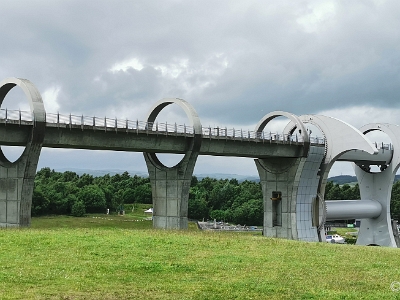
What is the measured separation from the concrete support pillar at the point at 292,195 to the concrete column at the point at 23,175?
98.2ft

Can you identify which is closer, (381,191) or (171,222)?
(171,222)

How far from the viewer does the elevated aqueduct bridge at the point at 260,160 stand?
4047 centimetres

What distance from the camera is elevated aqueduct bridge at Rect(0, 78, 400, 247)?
40.5m

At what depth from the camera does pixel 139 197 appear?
422 feet

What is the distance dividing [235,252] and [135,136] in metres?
21.7

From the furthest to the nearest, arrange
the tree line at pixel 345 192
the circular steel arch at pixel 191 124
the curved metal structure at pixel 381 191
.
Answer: the tree line at pixel 345 192 < the curved metal structure at pixel 381 191 < the circular steel arch at pixel 191 124

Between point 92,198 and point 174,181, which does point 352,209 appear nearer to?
point 174,181

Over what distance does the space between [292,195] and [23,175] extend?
104 feet

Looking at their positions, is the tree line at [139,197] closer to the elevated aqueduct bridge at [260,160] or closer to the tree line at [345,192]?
the tree line at [345,192]

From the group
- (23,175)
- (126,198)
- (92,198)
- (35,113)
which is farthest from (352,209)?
(126,198)

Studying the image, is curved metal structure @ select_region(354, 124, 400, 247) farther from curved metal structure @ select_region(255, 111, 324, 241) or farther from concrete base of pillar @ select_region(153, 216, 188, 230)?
concrete base of pillar @ select_region(153, 216, 188, 230)

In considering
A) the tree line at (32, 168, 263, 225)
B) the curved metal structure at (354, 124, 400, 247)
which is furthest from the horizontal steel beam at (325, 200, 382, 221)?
the tree line at (32, 168, 263, 225)

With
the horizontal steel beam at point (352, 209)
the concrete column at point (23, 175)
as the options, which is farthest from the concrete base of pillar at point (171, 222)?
the horizontal steel beam at point (352, 209)

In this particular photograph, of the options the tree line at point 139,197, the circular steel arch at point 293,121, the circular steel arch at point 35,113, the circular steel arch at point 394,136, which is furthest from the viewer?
the tree line at point 139,197
